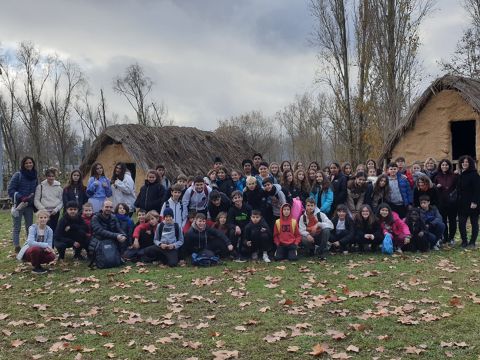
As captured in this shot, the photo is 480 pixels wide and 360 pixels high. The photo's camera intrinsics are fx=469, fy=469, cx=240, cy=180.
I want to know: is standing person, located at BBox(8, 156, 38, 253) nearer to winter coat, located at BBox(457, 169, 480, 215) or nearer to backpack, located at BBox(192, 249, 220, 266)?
backpack, located at BBox(192, 249, 220, 266)

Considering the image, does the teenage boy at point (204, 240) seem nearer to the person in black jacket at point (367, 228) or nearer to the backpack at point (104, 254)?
the backpack at point (104, 254)

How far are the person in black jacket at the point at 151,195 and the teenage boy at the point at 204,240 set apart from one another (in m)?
1.27

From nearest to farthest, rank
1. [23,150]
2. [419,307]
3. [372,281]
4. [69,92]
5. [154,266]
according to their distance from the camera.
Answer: [419,307], [372,281], [154,266], [69,92], [23,150]

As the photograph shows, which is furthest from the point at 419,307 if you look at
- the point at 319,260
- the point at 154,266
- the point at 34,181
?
the point at 34,181

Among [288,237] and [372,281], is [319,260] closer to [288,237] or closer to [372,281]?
[288,237]

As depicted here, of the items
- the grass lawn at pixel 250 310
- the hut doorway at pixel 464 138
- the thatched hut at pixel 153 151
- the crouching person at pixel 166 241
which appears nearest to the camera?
the grass lawn at pixel 250 310

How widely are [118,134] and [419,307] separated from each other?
47.6 ft

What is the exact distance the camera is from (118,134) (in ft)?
59.5

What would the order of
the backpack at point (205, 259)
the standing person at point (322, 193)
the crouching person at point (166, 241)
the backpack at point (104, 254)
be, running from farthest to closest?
1. the standing person at point (322, 193)
2. the crouching person at point (166, 241)
3. the backpack at point (205, 259)
4. the backpack at point (104, 254)

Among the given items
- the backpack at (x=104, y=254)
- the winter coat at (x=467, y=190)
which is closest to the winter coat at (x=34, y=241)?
the backpack at (x=104, y=254)

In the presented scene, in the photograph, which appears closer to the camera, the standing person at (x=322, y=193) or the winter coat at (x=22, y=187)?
the winter coat at (x=22, y=187)

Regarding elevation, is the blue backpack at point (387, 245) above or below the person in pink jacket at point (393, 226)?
below

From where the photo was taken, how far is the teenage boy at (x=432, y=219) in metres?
9.41

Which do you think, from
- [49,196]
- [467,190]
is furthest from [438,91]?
[49,196]
